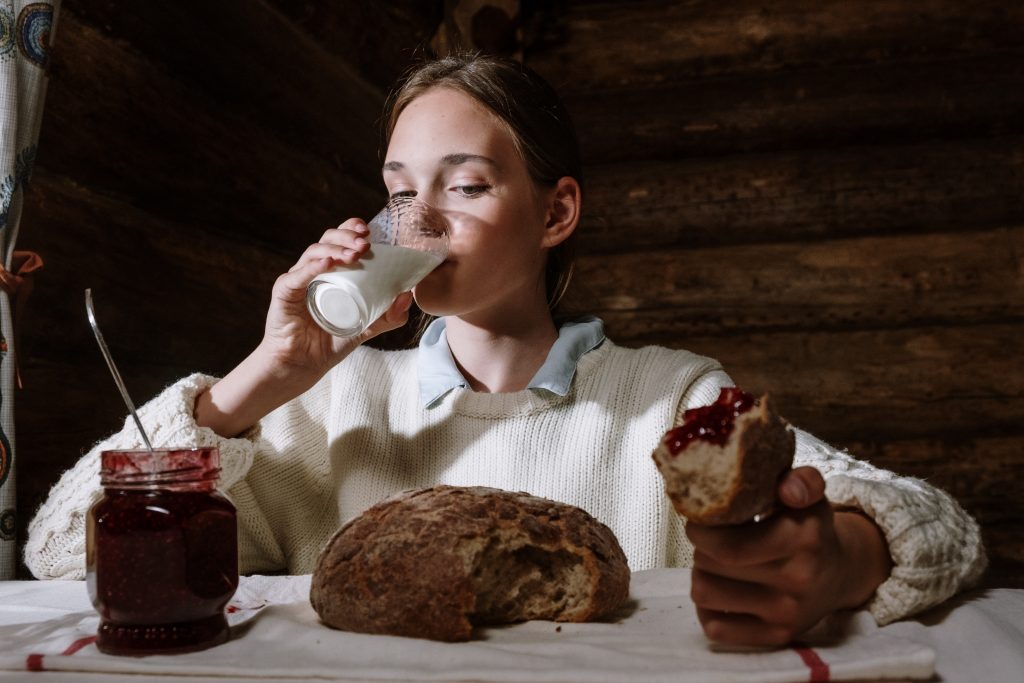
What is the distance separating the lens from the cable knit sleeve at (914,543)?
846mm

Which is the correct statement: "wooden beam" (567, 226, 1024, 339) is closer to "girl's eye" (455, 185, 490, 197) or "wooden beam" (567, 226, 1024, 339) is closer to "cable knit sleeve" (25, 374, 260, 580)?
"girl's eye" (455, 185, 490, 197)

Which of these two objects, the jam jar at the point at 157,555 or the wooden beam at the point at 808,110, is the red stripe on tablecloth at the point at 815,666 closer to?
the jam jar at the point at 157,555

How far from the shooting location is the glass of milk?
1.10m

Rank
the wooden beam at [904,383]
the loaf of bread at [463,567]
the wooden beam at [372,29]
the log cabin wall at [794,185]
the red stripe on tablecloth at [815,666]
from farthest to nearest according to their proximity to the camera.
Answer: the wooden beam at [904,383]
the log cabin wall at [794,185]
the wooden beam at [372,29]
the loaf of bread at [463,567]
the red stripe on tablecloth at [815,666]

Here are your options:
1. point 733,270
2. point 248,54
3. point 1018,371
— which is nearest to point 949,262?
point 1018,371

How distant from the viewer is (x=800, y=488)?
71cm

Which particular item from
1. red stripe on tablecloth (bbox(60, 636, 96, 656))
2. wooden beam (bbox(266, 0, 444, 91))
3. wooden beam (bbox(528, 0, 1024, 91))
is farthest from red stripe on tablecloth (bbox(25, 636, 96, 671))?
wooden beam (bbox(528, 0, 1024, 91))

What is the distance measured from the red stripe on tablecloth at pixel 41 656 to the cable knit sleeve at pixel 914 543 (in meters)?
0.72

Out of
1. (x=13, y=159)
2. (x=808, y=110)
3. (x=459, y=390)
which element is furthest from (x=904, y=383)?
(x=13, y=159)

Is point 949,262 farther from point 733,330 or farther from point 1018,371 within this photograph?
point 733,330

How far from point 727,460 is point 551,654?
216 mm

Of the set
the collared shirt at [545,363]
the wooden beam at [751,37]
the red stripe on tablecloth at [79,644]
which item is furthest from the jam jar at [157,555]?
the wooden beam at [751,37]

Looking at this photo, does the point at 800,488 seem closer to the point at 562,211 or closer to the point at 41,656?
the point at 41,656

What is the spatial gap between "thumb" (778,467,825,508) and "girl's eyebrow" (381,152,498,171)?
0.77 meters
